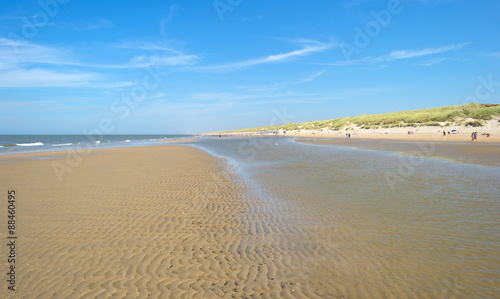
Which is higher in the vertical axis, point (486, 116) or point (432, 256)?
point (486, 116)

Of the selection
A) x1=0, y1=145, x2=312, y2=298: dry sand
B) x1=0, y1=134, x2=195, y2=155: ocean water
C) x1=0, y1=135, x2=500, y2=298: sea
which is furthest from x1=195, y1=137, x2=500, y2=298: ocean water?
x1=0, y1=134, x2=195, y2=155: ocean water

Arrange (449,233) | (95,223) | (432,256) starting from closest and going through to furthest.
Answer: (432,256)
(449,233)
(95,223)

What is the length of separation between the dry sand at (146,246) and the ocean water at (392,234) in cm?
71

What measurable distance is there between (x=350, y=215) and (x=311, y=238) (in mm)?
2202

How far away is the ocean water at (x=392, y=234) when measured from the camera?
14.6ft

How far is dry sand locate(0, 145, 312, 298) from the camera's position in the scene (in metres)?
4.48

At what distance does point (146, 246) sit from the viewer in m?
6.14

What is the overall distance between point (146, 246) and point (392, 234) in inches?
236

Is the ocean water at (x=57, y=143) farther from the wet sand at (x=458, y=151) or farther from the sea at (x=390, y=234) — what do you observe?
the wet sand at (x=458, y=151)

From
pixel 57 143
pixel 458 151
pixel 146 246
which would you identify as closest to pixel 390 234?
pixel 146 246

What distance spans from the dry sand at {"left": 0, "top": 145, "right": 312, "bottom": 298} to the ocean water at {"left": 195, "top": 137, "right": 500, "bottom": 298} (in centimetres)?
71

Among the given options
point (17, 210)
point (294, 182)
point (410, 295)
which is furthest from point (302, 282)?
point (17, 210)

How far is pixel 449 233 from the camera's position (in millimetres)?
6457

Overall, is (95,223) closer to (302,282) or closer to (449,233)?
(302,282)
